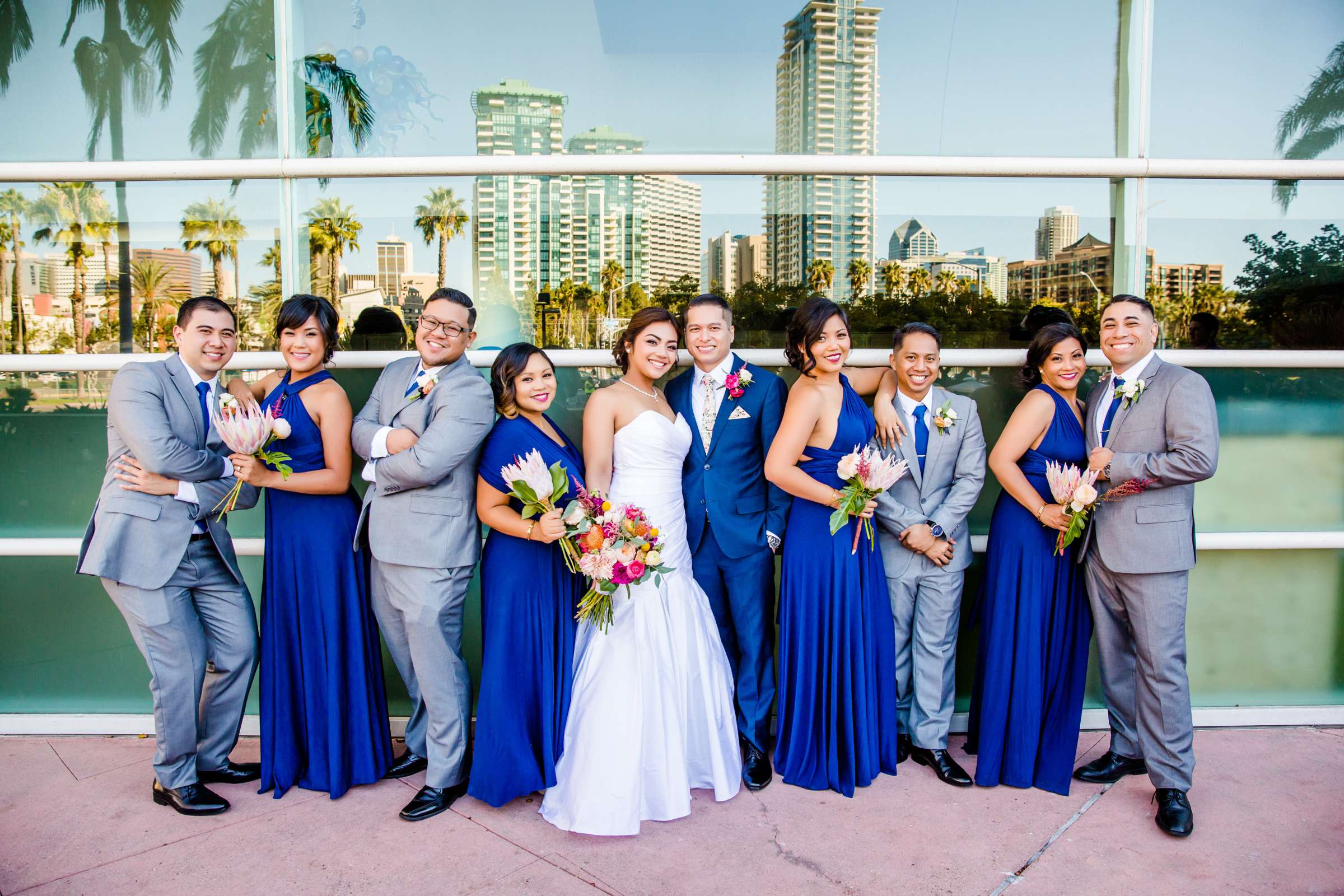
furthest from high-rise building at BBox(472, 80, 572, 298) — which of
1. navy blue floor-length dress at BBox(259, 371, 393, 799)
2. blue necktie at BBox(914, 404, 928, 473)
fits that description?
blue necktie at BBox(914, 404, 928, 473)

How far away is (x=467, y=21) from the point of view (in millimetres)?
4535

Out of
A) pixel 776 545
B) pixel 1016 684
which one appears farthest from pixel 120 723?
pixel 1016 684

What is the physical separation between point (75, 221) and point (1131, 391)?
5520mm

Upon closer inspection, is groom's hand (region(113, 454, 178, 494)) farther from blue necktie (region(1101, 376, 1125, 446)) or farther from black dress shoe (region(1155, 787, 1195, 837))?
black dress shoe (region(1155, 787, 1195, 837))

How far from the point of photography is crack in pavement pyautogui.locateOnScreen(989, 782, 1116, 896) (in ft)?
9.87

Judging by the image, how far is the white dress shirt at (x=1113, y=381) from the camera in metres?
3.68

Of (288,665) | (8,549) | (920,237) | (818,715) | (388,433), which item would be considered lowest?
Answer: (818,715)

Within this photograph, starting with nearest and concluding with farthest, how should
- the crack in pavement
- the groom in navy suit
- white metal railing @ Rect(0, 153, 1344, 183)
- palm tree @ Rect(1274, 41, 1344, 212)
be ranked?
the crack in pavement → the groom in navy suit → white metal railing @ Rect(0, 153, 1344, 183) → palm tree @ Rect(1274, 41, 1344, 212)

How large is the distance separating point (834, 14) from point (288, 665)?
176 inches

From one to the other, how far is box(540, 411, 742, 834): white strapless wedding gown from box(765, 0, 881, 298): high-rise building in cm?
144

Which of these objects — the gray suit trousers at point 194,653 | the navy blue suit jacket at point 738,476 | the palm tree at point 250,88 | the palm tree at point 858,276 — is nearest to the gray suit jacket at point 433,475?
the gray suit trousers at point 194,653

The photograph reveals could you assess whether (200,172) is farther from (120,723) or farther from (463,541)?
(120,723)

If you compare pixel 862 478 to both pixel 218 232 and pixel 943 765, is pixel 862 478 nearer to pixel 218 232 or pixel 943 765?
pixel 943 765

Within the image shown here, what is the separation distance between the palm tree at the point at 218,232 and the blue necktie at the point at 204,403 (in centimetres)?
98
